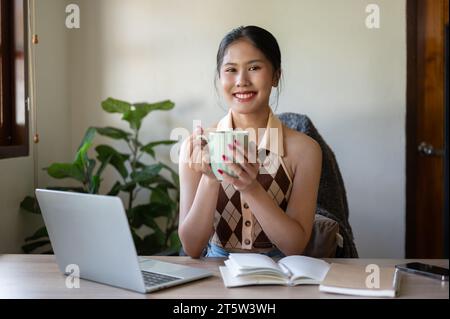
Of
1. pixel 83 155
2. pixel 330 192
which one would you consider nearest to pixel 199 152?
pixel 330 192

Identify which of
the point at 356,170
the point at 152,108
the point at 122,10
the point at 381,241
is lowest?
the point at 381,241

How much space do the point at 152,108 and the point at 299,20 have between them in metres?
0.93

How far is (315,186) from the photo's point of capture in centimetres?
138

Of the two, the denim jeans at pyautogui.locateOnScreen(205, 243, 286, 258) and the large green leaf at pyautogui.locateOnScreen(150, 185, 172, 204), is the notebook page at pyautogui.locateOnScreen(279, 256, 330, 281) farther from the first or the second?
the large green leaf at pyautogui.locateOnScreen(150, 185, 172, 204)

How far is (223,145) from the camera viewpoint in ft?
3.39

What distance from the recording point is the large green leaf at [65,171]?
246 cm

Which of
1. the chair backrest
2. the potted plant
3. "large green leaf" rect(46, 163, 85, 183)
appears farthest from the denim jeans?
"large green leaf" rect(46, 163, 85, 183)

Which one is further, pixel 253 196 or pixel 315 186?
pixel 315 186

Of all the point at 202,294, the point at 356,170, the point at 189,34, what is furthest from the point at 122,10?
the point at 202,294

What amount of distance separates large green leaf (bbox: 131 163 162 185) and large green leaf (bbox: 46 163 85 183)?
264 millimetres

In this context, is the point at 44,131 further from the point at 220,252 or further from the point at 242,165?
the point at 242,165

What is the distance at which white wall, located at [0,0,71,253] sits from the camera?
7.58 ft

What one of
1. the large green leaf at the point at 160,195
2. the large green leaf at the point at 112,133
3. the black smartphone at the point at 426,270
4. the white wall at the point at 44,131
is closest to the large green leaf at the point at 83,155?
the large green leaf at the point at 112,133
